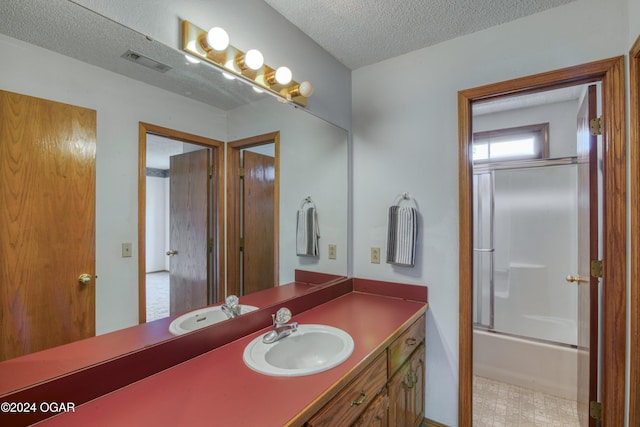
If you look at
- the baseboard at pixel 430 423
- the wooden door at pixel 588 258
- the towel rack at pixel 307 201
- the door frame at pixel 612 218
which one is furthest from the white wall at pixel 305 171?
the wooden door at pixel 588 258

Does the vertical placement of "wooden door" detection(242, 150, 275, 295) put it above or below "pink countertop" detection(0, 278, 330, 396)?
above

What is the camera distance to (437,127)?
182cm

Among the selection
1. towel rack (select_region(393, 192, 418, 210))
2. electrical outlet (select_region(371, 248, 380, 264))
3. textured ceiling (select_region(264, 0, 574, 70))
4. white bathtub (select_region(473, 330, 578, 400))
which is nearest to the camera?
textured ceiling (select_region(264, 0, 574, 70))

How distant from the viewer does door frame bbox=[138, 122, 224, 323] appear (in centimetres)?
103

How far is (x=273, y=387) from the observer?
910mm

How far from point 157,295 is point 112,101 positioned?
2.20 feet

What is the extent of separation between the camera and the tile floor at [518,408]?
1961 millimetres

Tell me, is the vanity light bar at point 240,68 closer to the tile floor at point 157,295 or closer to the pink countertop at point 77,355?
the tile floor at point 157,295

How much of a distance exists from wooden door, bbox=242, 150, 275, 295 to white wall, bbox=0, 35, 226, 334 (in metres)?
0.49

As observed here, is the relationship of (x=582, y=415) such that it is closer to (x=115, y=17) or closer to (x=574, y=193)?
(x=574, y=193)

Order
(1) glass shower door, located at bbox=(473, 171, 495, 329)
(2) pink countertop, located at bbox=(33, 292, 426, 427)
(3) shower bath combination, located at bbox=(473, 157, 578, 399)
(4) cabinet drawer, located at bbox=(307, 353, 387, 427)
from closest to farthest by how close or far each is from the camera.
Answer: (2) pink countertop, located at bbox=(33, 292, 426, 427) → (4) cabinet drawer, located at bbox=(307, 353, 387, 427) → (3) shower bath combination, located at bbox=(473, 157, 578, 399) → (1) glass shower door, located at bbox=(473, 171, 495, 329)

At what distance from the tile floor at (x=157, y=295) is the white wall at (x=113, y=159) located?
1.8 inches

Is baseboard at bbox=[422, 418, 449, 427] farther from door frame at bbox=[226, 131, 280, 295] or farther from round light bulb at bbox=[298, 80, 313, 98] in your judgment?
round light bulb at bbox=[298, 80, 313, 98]

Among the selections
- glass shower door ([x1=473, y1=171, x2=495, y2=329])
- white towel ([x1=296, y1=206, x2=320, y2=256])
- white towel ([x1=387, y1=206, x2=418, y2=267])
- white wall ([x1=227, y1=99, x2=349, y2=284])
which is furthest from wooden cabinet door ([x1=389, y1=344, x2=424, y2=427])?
glass shower door ([x1=473, y1=171, x2=495, y2=329])
